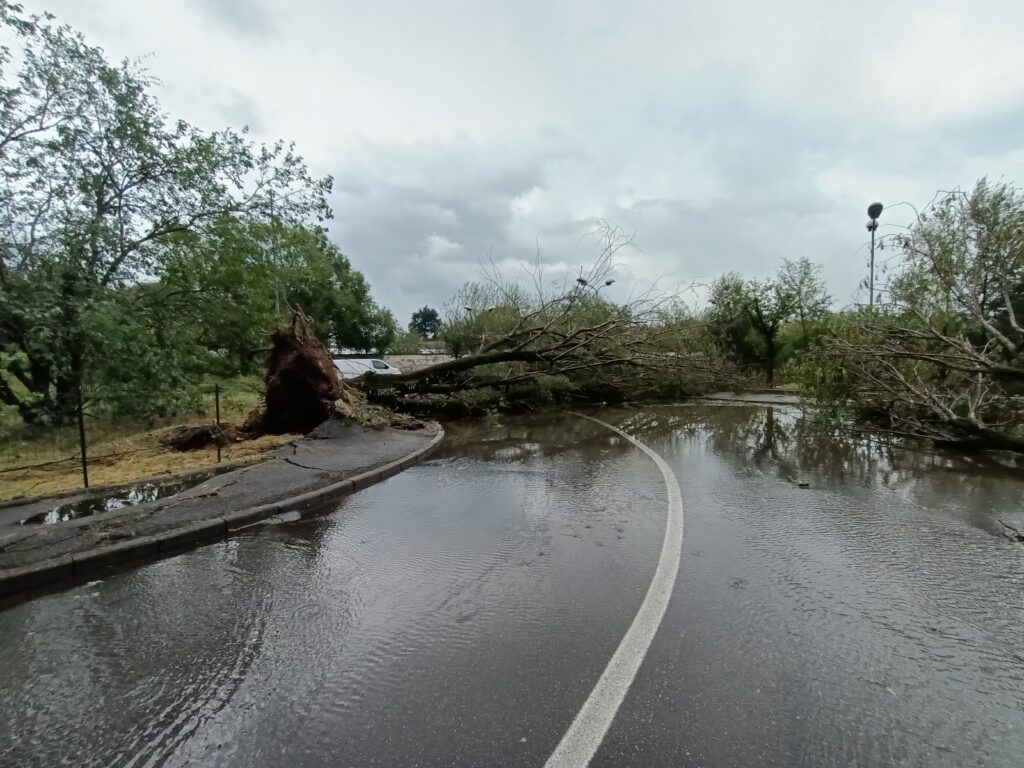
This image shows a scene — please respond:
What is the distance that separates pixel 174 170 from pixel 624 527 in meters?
10.1

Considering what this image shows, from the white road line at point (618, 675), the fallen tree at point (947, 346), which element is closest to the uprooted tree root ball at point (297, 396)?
the white road line at point (618, 675)

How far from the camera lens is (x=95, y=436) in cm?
1088

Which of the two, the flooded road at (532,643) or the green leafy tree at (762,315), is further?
the green leafy tree at (762,315)

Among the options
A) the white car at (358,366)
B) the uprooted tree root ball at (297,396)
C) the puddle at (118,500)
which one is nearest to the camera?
the puddle at (118,500)

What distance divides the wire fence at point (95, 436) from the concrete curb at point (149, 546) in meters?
2.92

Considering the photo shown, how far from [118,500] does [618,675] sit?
6324 mm

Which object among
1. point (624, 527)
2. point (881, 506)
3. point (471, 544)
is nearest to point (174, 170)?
point (471, 544)

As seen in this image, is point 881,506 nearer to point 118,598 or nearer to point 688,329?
point 118,598

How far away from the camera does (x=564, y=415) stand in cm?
1596

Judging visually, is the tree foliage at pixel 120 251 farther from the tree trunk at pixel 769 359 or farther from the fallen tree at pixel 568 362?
the tree trunk at pixel 769 359

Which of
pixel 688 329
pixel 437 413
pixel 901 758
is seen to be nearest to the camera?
pixel 901 758

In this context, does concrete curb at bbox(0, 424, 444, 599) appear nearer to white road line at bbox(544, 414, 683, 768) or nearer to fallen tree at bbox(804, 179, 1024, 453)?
white road line at bbox(544, 414, 683, 768)

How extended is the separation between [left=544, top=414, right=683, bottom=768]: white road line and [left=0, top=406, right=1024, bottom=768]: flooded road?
46mm

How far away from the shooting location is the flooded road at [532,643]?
98.6 inches
